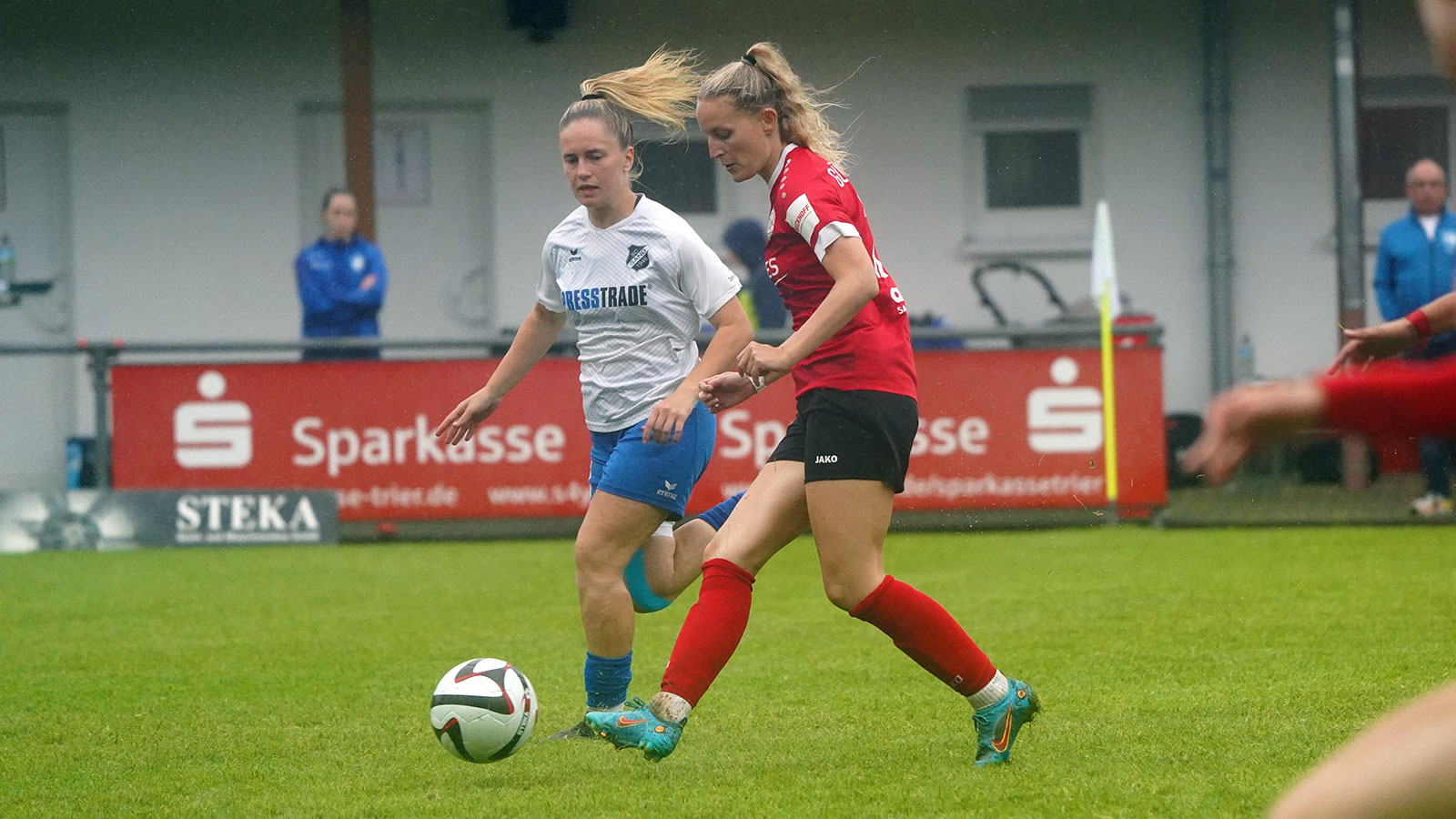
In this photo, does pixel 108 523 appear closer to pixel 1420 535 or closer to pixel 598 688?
A: pixel 598 688

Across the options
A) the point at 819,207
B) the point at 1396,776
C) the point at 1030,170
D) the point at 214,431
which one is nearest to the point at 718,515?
the point at 819,207

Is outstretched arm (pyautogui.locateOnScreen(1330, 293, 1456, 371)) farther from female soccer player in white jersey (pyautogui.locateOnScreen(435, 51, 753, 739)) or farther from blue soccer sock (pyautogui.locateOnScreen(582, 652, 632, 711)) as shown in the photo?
blue soccer sock (pyautogui.locateOnScreen(582, 652, 632, 711))

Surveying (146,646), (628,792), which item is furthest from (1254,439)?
(146,646)

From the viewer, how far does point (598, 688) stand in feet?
16.8

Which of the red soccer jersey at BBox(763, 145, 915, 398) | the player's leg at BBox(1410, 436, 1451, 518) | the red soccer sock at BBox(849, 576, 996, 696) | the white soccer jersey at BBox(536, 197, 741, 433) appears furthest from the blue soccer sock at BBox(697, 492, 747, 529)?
the player's leg at BBox(1410, 436, 1451, 518)

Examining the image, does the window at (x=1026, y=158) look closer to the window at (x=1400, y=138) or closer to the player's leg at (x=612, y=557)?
the window at (x=1400, y=138)

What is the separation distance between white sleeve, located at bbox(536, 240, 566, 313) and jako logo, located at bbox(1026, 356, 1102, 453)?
6224 mm

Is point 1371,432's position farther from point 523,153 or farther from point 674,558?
point 523,153

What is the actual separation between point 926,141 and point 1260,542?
20.9 ft

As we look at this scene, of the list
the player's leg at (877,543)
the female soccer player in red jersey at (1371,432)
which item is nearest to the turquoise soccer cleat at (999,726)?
the player's leg at (877,543)

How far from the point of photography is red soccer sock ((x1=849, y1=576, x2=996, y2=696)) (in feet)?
14.4

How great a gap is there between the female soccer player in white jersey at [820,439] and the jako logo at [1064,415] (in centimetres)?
659

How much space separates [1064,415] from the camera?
36.3 feet

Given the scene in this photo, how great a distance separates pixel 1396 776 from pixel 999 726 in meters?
2.43
